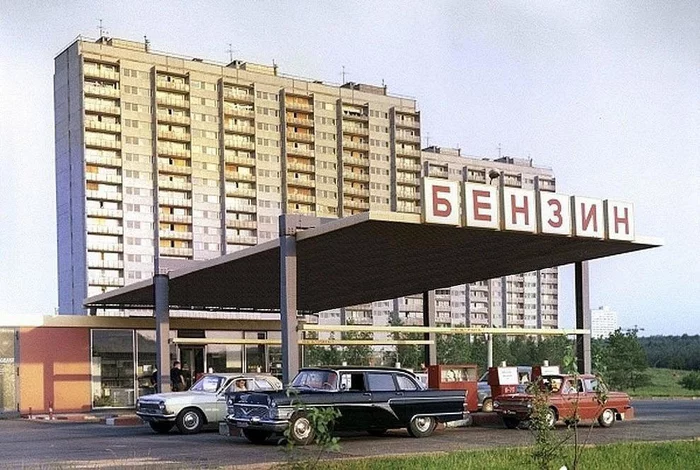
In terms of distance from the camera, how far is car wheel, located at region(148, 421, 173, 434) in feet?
77.6

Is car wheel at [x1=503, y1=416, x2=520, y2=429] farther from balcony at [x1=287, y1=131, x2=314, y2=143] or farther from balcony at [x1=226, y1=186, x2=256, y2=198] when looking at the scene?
balcony at [x1=287, y1=131, x2=314, y2=143]

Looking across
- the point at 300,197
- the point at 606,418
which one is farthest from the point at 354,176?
the point at 606,418

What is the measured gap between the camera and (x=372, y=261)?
2834 centimetres

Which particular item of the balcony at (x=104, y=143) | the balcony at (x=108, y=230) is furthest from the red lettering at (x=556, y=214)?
the balcony at (x=104, y=143)

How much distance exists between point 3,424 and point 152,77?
7698cm

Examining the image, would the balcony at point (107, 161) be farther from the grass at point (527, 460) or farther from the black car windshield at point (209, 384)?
the grass at point (527, 460)

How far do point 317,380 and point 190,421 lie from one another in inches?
178

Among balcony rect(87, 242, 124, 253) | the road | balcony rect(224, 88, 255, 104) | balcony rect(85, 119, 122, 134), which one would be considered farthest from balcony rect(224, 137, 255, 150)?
the road

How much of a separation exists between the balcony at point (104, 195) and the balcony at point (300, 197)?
68.4 feet

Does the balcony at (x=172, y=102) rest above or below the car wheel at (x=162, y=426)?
above

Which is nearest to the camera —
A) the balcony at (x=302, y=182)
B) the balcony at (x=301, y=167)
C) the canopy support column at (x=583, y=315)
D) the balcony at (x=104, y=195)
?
the canopy support column at (x=583, y=315)

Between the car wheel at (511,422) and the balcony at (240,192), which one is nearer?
the car wheel at (511,422)

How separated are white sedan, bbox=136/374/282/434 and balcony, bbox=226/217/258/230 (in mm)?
84967

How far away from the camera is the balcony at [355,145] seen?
11838 centimetres
